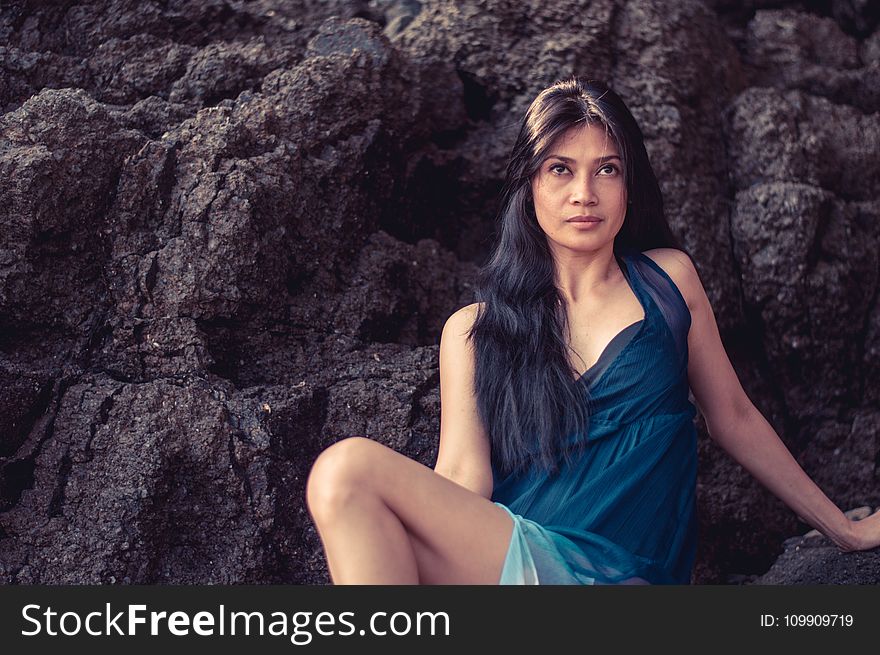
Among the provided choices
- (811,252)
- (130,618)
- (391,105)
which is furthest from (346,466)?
(811,252)

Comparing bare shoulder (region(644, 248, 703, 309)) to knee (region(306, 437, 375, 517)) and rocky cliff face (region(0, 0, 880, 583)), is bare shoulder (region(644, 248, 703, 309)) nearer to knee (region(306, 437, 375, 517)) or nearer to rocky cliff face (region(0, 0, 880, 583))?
rocky cliff face (region(0, 0, 880, 583))

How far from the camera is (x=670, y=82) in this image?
12.8 ft

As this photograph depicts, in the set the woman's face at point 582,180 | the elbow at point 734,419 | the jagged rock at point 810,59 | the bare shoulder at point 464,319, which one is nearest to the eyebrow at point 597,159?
the woman's face at point 582,180

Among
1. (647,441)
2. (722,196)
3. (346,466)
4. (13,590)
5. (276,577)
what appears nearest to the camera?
(346,466)

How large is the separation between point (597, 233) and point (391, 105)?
1.13 m

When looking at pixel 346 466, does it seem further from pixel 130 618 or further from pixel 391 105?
pixel 391 105

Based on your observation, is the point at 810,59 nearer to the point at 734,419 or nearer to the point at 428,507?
the point at 734,419

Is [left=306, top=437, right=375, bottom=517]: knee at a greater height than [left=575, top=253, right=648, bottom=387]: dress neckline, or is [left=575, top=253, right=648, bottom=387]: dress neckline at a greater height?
[left=575, top=253, right=648, bottom=387]: dress neckline

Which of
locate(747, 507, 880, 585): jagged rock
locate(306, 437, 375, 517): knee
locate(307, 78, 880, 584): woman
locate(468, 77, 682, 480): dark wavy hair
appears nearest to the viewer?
locate(306, 437, 375, 517): knee

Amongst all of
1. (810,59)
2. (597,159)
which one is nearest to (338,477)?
(597,159)

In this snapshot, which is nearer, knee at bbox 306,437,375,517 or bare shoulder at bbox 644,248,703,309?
knee at bbox 306,437,375,517

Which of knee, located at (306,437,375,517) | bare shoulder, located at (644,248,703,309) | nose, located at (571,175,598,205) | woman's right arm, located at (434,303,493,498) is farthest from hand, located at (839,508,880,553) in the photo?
knee, located at (306,437,375,517)

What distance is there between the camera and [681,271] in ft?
9.86

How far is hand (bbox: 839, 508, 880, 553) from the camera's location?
2881 millimetres
